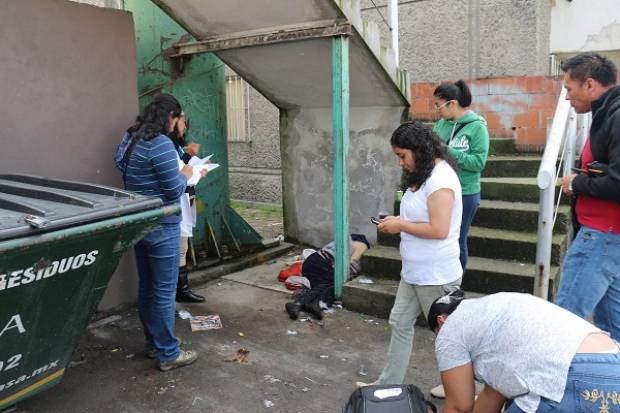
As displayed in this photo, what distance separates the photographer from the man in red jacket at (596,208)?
253cm

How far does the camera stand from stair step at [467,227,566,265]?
4.32m

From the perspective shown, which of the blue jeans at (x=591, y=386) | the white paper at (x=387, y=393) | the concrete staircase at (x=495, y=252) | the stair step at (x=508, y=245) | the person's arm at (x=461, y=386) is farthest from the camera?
the stair step at (x=508, y=245)

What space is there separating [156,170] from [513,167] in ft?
12.2

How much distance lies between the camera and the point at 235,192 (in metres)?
9.85

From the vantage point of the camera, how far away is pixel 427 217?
8.91ft

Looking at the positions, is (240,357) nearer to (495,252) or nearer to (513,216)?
(495,252)

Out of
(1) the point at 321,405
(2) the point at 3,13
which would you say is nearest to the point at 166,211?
(1) the point at 321,405

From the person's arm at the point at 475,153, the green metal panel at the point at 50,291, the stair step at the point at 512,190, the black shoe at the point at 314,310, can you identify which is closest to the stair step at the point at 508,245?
the stair step at the point at 512,190

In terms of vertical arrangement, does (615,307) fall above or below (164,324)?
above

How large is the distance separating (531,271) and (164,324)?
2767 millimetres

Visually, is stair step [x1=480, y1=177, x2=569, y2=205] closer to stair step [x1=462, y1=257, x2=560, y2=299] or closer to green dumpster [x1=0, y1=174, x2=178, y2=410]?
stair step [x1=462, y1=257, x2=560, y2=299]

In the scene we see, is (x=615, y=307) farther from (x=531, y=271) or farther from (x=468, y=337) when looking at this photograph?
(x=531, y=271)

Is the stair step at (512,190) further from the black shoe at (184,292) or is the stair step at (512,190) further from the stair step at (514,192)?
the black shoe at (184,292)

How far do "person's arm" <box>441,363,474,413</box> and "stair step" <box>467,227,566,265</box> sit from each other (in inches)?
103
